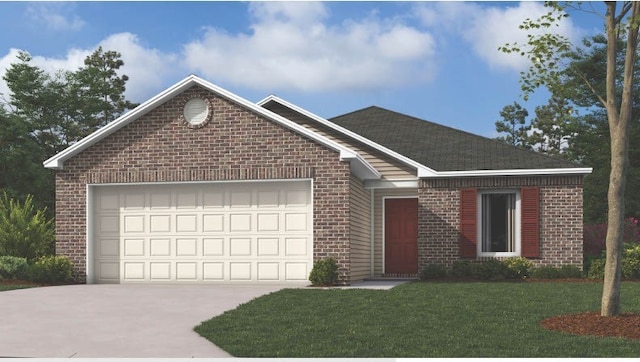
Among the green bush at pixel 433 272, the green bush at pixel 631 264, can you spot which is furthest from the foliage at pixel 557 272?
the green bush at pixel 433 272

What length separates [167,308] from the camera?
42.4 ft

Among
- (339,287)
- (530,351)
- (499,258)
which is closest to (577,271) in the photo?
(499,258)

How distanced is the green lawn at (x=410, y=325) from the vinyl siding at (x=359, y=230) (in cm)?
377

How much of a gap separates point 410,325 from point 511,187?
37.4 ft

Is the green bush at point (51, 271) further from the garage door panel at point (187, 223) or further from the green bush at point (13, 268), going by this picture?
→ the garage door panel at point (187, 223)

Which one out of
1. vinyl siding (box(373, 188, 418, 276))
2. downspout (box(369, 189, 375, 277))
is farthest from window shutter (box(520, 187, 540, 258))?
downspout (box(369, 189, 375, 277))

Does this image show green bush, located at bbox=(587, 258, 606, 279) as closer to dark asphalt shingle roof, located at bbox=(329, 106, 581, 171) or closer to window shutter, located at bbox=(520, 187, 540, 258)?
window shutter, located at bbox=(520, 187, 540, 258)

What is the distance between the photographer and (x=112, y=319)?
11.7 meters

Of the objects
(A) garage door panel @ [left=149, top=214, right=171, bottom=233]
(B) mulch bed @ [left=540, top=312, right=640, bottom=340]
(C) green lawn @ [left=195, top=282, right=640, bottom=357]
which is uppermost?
(A) garage door panel @ [left=149, top=214, right=171, bottom=233]

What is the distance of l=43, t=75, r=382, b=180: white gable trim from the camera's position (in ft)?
59.1

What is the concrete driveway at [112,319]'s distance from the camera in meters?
9.12

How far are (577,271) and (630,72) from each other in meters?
11.0

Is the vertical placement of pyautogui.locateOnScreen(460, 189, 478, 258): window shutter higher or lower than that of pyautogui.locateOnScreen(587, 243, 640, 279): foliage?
higher

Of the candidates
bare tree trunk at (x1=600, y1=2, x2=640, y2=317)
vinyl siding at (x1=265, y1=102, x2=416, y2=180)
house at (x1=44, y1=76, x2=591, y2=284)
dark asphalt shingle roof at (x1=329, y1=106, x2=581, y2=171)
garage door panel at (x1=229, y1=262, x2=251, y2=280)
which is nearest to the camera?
bare tree trunk at (x1=600, y1=2, x2=640, y2=317)
